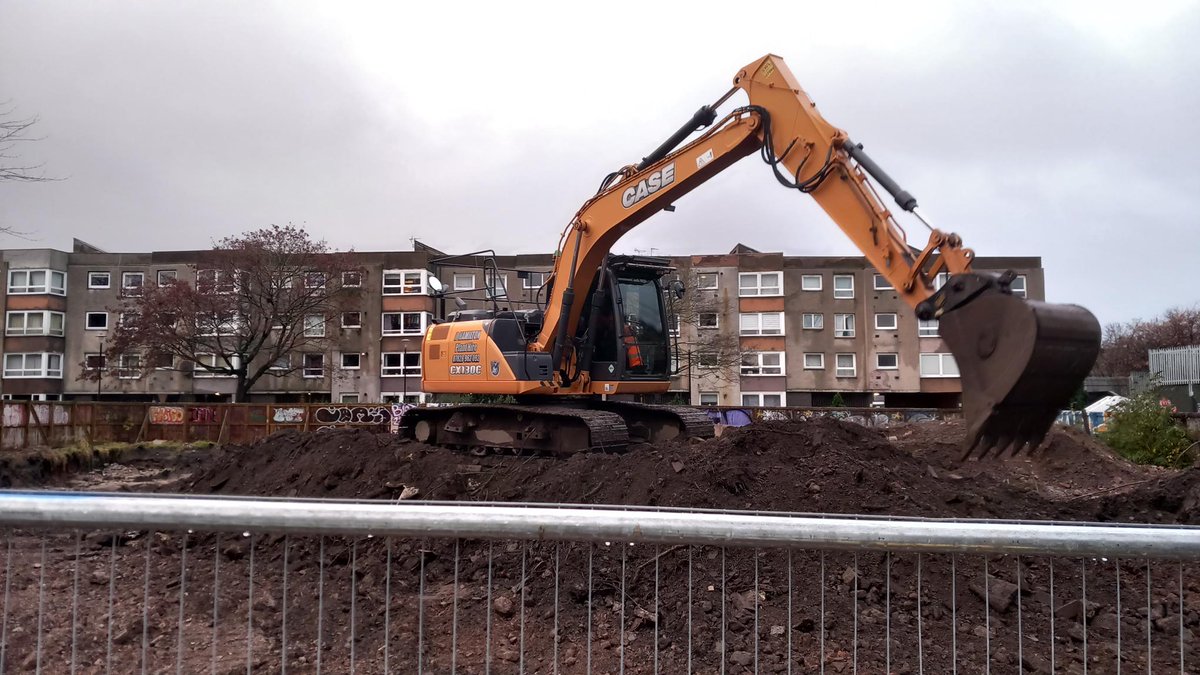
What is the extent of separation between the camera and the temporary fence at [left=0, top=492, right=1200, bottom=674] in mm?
2475

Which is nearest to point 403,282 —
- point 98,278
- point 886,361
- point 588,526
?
point 98,278

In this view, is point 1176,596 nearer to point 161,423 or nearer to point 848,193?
point 848,193

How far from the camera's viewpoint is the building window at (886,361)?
41281 millimetres

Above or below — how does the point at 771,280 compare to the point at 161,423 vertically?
above

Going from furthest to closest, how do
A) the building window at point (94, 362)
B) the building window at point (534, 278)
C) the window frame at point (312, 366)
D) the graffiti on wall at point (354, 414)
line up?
the window frame at point (312, 366)
the building window at point (94, 362)
the graffiti on wall at point (354, 414)
the building window at point (534, 278)

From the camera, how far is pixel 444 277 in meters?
41.5

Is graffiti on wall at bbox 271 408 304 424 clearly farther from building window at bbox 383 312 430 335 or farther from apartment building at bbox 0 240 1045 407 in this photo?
building window at bbox 383 312 430 335

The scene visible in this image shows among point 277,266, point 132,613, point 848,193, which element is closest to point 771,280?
point 277,266

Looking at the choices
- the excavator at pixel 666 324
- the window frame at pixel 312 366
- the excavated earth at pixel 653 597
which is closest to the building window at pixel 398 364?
the window frame at pixel 312 366

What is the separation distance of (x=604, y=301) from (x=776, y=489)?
4.98 m

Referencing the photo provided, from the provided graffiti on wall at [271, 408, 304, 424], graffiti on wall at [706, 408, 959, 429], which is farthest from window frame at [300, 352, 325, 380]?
graffiti on wall at [706, 408, 959, 429]

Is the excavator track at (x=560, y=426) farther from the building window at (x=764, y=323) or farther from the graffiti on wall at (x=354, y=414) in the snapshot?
the building window at (x=764, y=323)

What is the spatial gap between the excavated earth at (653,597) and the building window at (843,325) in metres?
33.7

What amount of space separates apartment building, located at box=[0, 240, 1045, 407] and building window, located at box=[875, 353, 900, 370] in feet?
0.18
